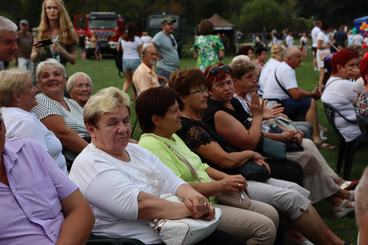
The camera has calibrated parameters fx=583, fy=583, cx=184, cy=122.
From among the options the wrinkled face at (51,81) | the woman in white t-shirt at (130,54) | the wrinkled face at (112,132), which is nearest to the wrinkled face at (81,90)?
the wrinkled face at (51,81)

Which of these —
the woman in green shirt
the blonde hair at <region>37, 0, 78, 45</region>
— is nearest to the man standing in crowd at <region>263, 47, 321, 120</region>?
the blonde hair at <region>37, 0, 78, 45</region>

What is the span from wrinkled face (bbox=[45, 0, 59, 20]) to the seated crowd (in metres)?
1.51

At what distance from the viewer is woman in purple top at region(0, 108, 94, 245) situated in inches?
97.7

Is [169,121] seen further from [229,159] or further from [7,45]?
[7,45]

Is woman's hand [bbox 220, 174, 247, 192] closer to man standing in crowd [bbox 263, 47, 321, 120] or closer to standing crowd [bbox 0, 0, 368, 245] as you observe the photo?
standing crowd [bbox 0, 0, 368, 245]

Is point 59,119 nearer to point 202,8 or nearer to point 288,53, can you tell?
point 288,53

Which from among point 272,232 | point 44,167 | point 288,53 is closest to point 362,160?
point 288,53

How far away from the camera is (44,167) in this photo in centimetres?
262

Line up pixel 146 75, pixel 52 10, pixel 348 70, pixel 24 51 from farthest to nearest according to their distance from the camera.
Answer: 1. pixel 24 51
2. pixel 146 75
3. pixel 348 70
4. pixel 52 10

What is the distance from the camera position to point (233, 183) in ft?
12.1

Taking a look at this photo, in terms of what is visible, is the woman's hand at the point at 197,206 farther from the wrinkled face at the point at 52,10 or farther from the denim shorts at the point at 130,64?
the denim shorts at the point at 130,64

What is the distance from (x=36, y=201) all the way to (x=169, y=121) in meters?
1.29

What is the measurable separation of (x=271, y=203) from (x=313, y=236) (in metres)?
0.36

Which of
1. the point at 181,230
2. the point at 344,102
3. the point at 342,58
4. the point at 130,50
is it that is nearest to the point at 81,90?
the point at 181,230
